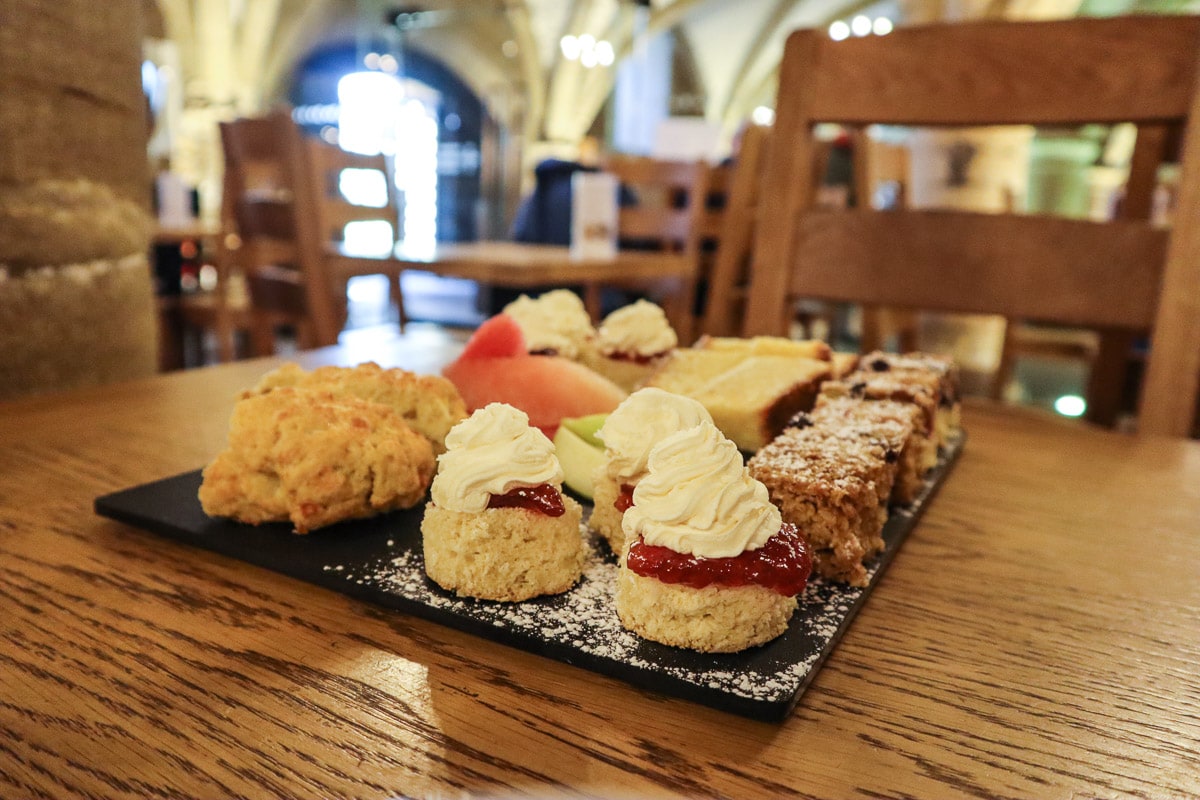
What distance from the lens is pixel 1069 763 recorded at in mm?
431

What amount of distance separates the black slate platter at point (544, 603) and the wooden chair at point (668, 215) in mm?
3017

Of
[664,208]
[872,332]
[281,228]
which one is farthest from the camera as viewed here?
[664,208]

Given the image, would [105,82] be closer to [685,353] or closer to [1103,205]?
[685,353]

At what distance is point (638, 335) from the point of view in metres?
1.12

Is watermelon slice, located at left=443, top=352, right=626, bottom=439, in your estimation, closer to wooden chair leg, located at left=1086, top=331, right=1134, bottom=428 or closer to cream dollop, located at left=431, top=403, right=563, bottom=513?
cream dollop, located at left=431, top=403, right=563, bottom=513

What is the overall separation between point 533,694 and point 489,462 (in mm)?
168

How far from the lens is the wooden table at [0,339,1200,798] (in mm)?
407

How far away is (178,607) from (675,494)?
350 millimetres

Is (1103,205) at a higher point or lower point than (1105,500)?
higher

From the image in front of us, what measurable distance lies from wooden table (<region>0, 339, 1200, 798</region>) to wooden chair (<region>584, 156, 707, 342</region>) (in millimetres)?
3082

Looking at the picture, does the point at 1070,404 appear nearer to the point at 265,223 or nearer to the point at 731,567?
the point at 265,223

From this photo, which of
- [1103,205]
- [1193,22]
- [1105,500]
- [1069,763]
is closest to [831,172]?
[1103,205]

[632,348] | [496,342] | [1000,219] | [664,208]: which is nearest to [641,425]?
[496,342]

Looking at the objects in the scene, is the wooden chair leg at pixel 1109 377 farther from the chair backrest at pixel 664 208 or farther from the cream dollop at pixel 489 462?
the chair backrest at pixel 664 208
